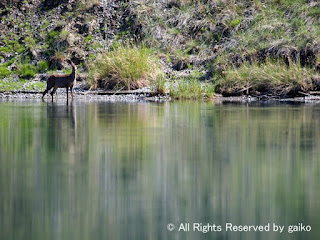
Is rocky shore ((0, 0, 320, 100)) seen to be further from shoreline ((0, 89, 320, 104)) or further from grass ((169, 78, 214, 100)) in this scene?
shoreline ((0, 89, 320, 104))

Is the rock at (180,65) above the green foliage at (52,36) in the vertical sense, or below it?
below

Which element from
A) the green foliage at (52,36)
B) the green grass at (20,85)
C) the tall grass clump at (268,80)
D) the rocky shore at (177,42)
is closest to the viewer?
the tall grass clump at (268,80)

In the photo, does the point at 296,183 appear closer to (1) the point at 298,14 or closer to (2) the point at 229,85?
(2) the point at 229,85

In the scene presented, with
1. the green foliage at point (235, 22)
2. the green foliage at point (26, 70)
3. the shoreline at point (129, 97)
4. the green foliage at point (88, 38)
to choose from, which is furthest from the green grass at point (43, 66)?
the green foliage at point (235, 22)

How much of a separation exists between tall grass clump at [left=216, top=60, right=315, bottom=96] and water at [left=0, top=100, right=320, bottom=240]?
871 cm

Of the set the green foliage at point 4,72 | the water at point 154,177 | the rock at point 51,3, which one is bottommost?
the water at point 154,177

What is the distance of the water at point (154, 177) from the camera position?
24.9ft

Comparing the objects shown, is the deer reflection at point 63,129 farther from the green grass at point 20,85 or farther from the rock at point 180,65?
the rock at point 180,65

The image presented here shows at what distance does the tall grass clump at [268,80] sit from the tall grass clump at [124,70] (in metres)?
2.86

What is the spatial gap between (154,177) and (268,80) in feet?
55.3

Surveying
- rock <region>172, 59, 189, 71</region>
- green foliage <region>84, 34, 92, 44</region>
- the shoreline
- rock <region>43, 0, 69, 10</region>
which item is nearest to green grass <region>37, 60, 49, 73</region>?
the shoreline

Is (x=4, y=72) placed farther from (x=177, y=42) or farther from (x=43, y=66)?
(x=177, y=42)

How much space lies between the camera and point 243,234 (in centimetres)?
721

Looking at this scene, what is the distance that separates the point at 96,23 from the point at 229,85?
8.58 m
